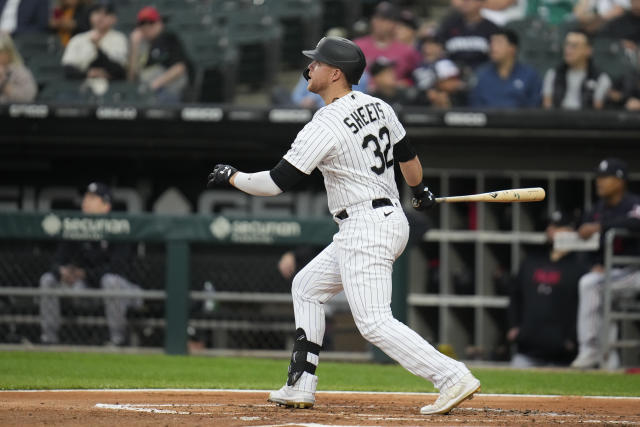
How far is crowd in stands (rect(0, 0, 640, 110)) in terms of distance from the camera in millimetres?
8766

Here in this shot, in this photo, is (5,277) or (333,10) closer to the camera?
(5,277)

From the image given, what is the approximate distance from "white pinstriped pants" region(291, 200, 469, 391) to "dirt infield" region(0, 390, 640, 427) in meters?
0.21

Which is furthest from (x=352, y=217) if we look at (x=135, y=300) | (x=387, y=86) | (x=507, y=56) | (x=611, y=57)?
(x=611, y=57)

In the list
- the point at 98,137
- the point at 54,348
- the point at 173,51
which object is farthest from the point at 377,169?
the point at 173,51

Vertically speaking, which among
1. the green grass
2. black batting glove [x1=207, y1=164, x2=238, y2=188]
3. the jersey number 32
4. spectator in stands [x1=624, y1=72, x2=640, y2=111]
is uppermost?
spectator in stands [x1=624, y1=72, x2=640, y2=111]

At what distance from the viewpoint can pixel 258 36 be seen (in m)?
10.4

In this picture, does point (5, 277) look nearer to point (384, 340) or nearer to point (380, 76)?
point (380, 76)

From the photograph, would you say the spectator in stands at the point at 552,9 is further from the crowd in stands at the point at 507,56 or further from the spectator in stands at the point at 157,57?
the spectator in stands at the point at 157,57

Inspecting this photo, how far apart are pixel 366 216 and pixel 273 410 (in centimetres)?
90

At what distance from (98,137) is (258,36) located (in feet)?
6.75

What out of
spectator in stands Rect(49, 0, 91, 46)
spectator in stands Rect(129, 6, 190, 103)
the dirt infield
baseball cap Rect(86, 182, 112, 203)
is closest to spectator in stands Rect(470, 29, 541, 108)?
spectator in stands Rect(129, 6, 190, 103)

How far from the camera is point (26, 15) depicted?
10.6 meters

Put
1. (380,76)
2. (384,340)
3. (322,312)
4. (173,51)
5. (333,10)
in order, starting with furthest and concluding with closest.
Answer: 1. (333,10)
2. (173,51)
3. (380,76)
4. (322,312)
5. (384,340)

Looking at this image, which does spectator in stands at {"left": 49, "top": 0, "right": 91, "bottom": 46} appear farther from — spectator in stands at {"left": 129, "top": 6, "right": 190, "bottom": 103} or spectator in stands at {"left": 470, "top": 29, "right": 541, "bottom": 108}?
spectator in stands at {"left": 470, "top": 29, "right": 541, "bottom": 108}
